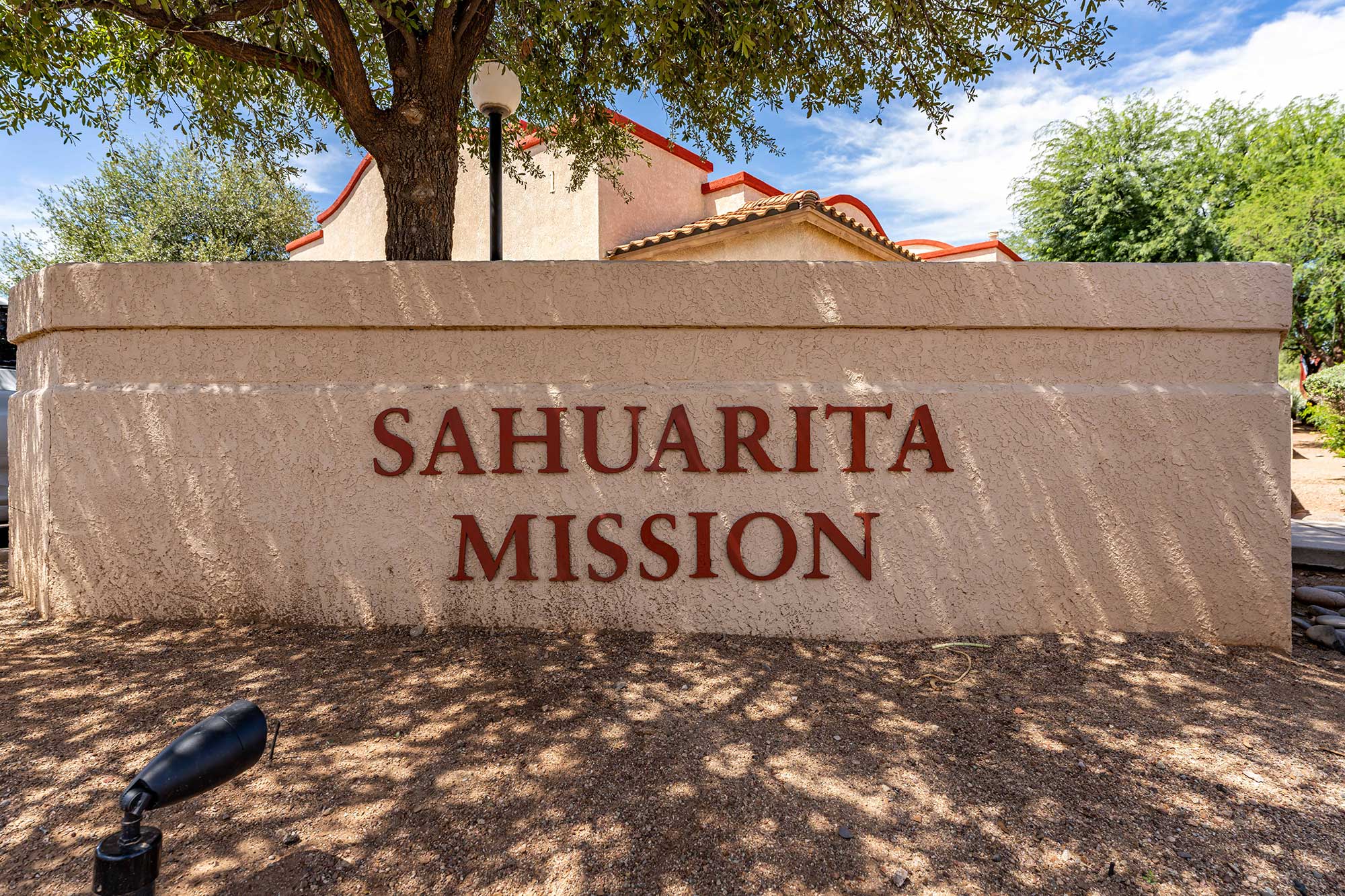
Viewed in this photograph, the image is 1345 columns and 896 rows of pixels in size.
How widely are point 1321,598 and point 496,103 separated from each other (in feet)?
23.1

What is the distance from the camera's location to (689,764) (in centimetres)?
281

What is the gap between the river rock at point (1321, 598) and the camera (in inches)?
184

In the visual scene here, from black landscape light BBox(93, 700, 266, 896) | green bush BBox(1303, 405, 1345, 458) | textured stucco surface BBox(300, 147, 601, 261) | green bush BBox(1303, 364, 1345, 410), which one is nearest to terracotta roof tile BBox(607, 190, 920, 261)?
textured stucco surface BBox(300, 147, 601, 261)

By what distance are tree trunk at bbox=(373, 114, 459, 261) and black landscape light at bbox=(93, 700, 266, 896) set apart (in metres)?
4.04

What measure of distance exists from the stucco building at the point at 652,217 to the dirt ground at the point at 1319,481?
6007 mm

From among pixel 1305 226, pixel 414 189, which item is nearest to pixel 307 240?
pixel 414 189

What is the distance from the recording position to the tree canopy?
781 inches

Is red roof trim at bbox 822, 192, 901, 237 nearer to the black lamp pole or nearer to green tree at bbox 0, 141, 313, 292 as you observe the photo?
the black lamp pole

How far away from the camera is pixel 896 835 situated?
2424 millimetres

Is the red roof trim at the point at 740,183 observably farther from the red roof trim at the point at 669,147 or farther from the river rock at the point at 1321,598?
the river rock at the point at 1321,598

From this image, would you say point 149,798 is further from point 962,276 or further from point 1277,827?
point 962,276

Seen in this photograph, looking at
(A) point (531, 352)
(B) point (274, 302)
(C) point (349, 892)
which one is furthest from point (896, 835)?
(B) point (274, 302)

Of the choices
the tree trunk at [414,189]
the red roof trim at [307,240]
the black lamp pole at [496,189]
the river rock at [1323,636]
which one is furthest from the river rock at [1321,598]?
the red roof trim at [307,240]

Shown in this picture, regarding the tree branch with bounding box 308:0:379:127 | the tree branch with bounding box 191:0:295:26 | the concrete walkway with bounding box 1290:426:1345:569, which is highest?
the tree branch with bounding box 191:0:295:26
